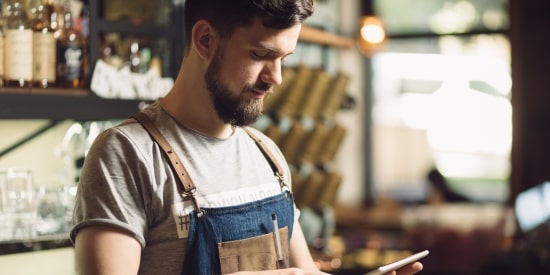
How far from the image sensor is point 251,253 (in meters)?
1.97

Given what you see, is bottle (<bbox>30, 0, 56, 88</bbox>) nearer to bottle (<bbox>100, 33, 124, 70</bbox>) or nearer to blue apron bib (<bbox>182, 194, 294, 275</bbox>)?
bottle (<bbox>100, 33, 124, 70</bbox>)

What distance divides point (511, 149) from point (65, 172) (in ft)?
16.8

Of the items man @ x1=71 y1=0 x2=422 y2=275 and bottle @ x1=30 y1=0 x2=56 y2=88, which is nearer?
man @ x1=71 y1=0 x2=422 y2=275

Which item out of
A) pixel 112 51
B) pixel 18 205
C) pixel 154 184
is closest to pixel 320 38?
pixel 112 51

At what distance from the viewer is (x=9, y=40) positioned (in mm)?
2840

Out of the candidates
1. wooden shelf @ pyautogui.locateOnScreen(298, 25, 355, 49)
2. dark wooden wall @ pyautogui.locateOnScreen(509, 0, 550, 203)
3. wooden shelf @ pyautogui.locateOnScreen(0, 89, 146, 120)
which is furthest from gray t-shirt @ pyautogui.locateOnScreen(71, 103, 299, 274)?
dark wooden wall @ pyautogui.locateOnScreen(509, 0, 550, 203)

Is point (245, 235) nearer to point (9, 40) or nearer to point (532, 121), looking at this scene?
point (9, 40)

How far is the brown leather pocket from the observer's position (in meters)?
1.92

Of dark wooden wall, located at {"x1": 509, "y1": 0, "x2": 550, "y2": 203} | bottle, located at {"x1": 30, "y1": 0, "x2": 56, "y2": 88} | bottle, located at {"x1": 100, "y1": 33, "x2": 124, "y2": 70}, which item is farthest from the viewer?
dark wooden wall, located at {"x1": 509, "y1": 0, "x2": 550, "y2": 203}

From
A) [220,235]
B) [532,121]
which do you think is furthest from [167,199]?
[532,121]

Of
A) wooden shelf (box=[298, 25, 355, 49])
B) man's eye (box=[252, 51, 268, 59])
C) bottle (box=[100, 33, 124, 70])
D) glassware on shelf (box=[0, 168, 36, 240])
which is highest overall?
wooden shelf (box=[298, 25, 355, 49])

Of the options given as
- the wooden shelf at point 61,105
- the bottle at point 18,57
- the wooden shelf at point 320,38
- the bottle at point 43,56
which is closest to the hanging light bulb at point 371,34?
the wooden shelf at point 320,38

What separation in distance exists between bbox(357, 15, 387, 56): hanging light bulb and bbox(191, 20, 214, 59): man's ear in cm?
473

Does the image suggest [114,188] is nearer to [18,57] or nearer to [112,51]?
[18,57]
